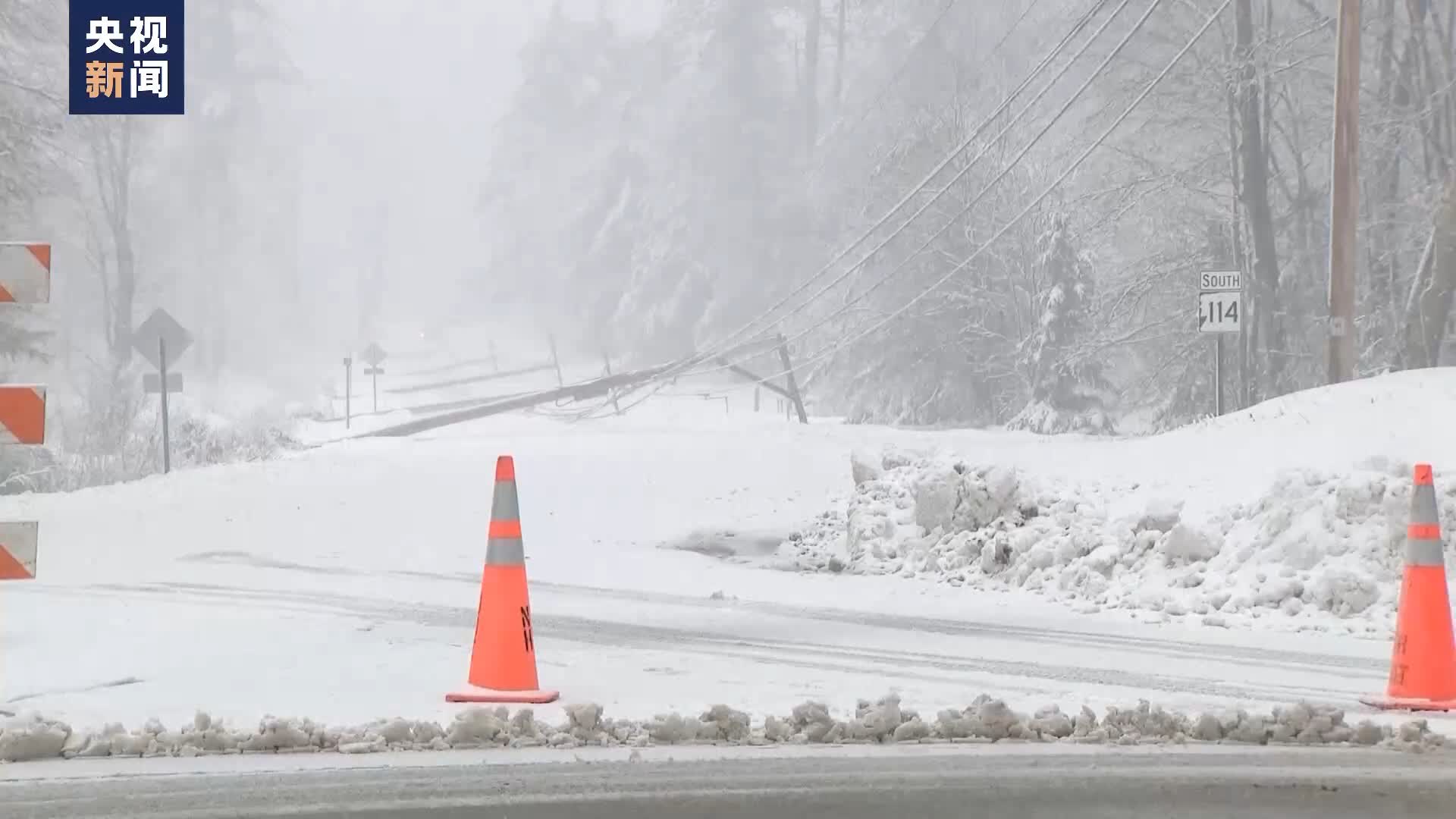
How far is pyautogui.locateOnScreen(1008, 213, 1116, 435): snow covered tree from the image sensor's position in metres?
31.4

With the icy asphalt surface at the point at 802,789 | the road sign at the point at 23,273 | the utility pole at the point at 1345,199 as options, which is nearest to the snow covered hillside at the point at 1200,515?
the utility pole at the point at 1345,199

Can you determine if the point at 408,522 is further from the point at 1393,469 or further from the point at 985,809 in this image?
the point at 985,809

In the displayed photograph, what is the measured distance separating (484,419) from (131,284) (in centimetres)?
1114

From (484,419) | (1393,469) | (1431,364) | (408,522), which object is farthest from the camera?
(484,419)

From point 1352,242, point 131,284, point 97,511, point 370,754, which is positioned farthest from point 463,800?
point 131,284

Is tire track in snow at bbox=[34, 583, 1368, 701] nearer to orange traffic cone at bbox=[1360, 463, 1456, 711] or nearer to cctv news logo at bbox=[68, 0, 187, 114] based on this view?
orange traffic cone at bbox=[1360, 463, 1456, 711]

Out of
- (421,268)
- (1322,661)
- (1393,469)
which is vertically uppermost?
(421,268)

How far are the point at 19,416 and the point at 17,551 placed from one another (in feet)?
1.67

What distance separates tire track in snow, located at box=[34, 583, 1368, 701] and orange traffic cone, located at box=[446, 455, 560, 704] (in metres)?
1.67

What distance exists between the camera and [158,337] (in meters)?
23.0

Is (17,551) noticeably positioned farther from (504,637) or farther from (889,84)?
(889,84)

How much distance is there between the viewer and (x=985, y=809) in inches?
172

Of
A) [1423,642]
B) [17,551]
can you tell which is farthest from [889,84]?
[17,551]

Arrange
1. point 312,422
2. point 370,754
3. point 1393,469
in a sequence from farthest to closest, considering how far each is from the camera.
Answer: point 312,422
point 1393,469
point 370,754
